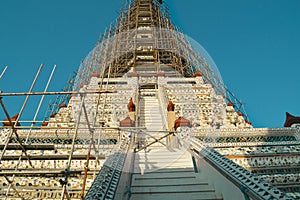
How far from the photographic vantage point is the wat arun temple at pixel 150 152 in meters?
3.34

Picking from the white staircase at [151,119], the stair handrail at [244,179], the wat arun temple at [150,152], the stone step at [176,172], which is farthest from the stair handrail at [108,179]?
the white staircase at [151,119]

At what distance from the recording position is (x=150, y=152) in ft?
19.0

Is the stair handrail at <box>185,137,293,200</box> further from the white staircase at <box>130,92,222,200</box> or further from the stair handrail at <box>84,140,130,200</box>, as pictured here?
the stair handrail at <box>84,140,130,200</box>

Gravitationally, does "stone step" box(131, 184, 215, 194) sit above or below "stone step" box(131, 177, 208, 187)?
below

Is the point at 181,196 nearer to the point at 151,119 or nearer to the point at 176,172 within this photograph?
the point at 176,172

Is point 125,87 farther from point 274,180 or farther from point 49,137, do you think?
point 274,180

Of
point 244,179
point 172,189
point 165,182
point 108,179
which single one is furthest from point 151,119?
point 244,179

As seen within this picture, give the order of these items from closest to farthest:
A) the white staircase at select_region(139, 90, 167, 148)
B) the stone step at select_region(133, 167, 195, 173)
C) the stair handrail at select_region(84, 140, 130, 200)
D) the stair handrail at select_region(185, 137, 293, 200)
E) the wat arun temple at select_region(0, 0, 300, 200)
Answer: the stair handrail at select_region(185, 137, 293, 200), the stair handrail at select_region(84, 140, 130, 200), the wat arun temple at select_region(0, 0, 300, 200), the stone step at select_region(133, 167, 195, 173), the white staircase at select_region(139, 90, 167, 148)

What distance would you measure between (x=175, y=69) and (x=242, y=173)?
12.7 m

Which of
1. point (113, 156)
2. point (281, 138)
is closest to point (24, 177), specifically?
point (113, 156)

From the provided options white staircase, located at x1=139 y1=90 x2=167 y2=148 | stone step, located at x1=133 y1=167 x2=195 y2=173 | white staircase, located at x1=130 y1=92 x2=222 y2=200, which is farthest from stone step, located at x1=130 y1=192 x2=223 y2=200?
white staircase, located at x1=139 y1=90 x2=167 y2=148

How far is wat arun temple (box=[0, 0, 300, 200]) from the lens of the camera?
11.0ft

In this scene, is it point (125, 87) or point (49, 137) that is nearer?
point (49, 137)

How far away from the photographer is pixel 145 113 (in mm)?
8750
